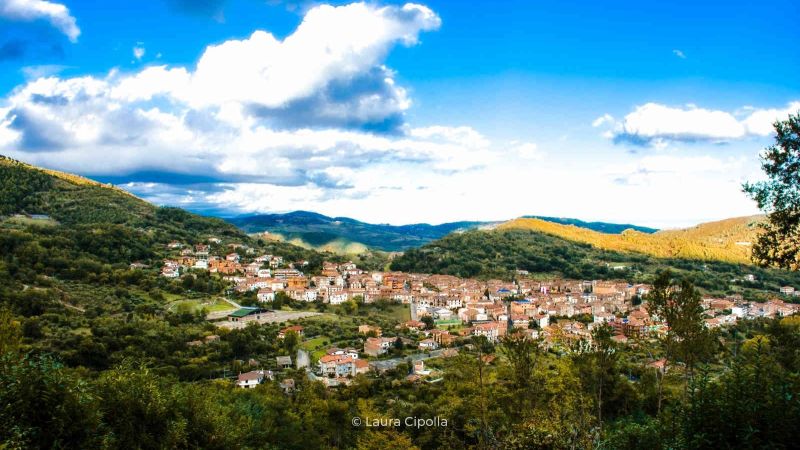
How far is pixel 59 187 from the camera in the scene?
102 m

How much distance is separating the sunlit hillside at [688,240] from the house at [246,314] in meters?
105

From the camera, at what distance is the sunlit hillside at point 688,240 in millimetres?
118438

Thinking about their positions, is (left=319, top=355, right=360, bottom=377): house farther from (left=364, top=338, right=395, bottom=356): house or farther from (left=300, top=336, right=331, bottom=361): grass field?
(left=364, top=338, right=395, bottom=356): house

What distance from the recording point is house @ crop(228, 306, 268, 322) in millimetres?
51625

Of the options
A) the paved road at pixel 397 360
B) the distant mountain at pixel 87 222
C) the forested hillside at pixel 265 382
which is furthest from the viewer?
the distant mountain at pixel 87 222

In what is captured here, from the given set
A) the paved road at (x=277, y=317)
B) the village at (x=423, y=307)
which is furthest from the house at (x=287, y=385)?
the paved road at (x=277, y=317)

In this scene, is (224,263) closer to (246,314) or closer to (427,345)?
(246,314)

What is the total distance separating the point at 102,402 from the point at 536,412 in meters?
12.3

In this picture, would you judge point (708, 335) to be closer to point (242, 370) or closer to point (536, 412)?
point (536, 412)

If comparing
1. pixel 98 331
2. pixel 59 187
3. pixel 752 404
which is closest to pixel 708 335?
pixel 752 404

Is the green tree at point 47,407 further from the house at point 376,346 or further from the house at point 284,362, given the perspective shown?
the house at point 376,346

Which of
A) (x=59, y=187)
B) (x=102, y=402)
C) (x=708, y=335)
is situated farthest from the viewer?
(x=59, y=187)

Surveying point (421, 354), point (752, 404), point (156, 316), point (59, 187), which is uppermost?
point (59, 187)

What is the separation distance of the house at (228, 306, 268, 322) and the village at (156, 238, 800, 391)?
119 mm
